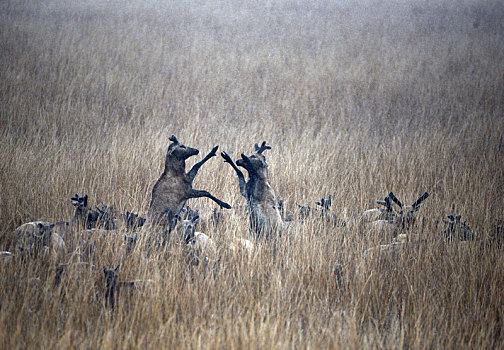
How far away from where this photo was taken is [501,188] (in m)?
5.16

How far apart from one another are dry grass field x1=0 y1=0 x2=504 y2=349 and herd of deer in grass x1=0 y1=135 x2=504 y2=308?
9cm

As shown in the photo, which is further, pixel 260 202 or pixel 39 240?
pixel 260 202

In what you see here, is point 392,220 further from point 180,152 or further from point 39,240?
point 39,240

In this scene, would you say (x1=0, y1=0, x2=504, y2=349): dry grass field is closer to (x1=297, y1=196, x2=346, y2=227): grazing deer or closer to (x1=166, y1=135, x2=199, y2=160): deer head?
(x1=297, y1=196, x2=346, y2=227): grazing deer

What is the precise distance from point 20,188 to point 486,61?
1185 cm

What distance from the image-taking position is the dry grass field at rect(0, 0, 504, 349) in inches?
96.7

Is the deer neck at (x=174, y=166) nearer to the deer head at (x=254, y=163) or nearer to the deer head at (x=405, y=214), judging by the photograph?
the deer head at (x=254, y=163)

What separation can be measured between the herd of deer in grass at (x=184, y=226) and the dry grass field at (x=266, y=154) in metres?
0.09

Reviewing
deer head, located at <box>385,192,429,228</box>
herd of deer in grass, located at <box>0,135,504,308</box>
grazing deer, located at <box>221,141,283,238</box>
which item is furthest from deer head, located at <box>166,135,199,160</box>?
deer head, located at <box>385,192,429,228</box>

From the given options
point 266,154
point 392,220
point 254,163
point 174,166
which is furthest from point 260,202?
point 266,154

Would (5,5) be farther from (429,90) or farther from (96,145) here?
(429,90)

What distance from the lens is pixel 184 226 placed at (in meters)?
3.38

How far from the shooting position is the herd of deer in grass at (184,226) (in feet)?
10.3

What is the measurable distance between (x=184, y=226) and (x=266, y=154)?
9.89ft
